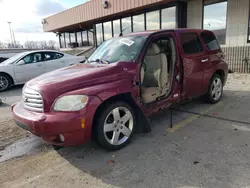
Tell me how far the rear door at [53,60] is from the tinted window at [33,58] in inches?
9.7

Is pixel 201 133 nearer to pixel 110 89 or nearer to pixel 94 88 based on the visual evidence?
pixel 110 89

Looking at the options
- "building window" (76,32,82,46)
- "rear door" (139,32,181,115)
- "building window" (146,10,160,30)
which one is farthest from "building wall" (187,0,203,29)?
"building window" (76,32,82,46)

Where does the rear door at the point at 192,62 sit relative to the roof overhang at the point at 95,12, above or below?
below


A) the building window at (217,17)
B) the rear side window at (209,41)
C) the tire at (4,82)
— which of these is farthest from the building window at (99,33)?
the rear side window at (209,41)

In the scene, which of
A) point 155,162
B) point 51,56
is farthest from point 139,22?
point 155,162

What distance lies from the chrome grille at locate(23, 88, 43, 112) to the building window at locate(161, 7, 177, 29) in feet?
31.6

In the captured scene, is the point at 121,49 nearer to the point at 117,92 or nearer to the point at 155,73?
the point at 155,73

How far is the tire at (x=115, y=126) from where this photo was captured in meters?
2.91

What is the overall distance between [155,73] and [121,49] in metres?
0.89

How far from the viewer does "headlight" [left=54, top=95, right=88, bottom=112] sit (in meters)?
2.65

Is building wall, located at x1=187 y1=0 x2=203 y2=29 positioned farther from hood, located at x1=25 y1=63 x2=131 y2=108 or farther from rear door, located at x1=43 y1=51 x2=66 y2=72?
hood, located at x1=25 y1=63 x2=131 y2=108

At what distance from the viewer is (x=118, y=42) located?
4.02 metres

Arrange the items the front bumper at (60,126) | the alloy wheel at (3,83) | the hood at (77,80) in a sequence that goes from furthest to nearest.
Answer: the alloy wheel at (3,83) < the hood at (77,80) < the front bumper at (60,126)

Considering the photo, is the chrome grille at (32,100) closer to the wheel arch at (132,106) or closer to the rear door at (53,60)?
the wheel arch at (132,106)
